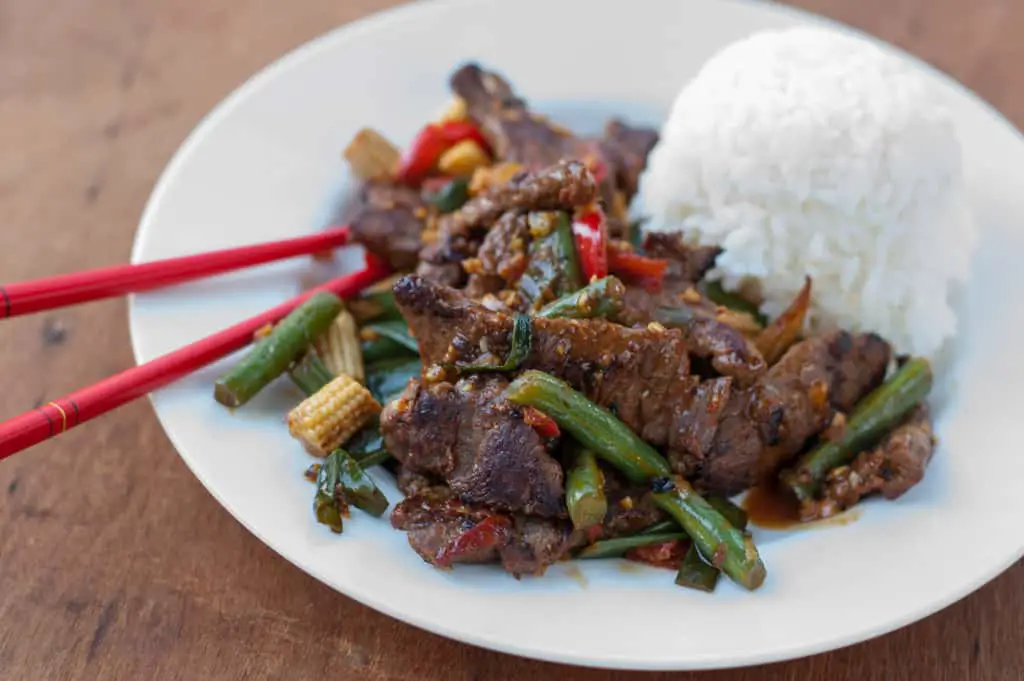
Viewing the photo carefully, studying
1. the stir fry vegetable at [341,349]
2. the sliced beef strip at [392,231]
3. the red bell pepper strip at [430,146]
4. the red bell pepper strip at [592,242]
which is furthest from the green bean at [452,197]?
the red bell pepper strip at [592,242]

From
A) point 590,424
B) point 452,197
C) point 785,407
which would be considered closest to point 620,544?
point 590,424

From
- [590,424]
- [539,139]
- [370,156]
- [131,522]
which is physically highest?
[539,139]

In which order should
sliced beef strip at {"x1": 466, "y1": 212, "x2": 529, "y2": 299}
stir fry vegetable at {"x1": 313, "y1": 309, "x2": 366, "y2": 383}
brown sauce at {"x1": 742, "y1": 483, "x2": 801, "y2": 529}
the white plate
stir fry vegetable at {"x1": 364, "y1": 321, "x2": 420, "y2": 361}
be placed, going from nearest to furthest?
the white plate
brown sauce at {"x1": 742, "y1": 483, "x2": 801, "y2": 529}
sliced beef strip at {"x1": 466, "y1": 212, "x2": 529, "y2": 299}
stir fry vegetable at {"x1": 313, "y1": 309, "x2": 366, "y2": 383}
stir fry vegetable at {"x1": 364, "y1": 321, "x2": 420, "y2": 361}

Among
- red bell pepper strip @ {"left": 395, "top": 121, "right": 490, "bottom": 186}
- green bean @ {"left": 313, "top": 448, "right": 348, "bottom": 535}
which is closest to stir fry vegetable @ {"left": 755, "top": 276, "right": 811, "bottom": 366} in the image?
red bell pepper strip @ {"left": 395, "top": 121, "right": 490, "bottom": 186}

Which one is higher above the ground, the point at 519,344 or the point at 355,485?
the point at 519,344

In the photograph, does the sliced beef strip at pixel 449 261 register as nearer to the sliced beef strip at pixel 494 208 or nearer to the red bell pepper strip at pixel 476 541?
the sliced beef strip at pixel 494 208

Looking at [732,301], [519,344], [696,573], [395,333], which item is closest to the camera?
[696,573]

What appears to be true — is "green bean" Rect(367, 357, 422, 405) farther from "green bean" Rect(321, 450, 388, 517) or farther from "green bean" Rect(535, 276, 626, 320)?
"green bean" Rect(535, 276, 626, 320)

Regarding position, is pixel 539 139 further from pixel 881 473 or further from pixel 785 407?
pixel 881 473
